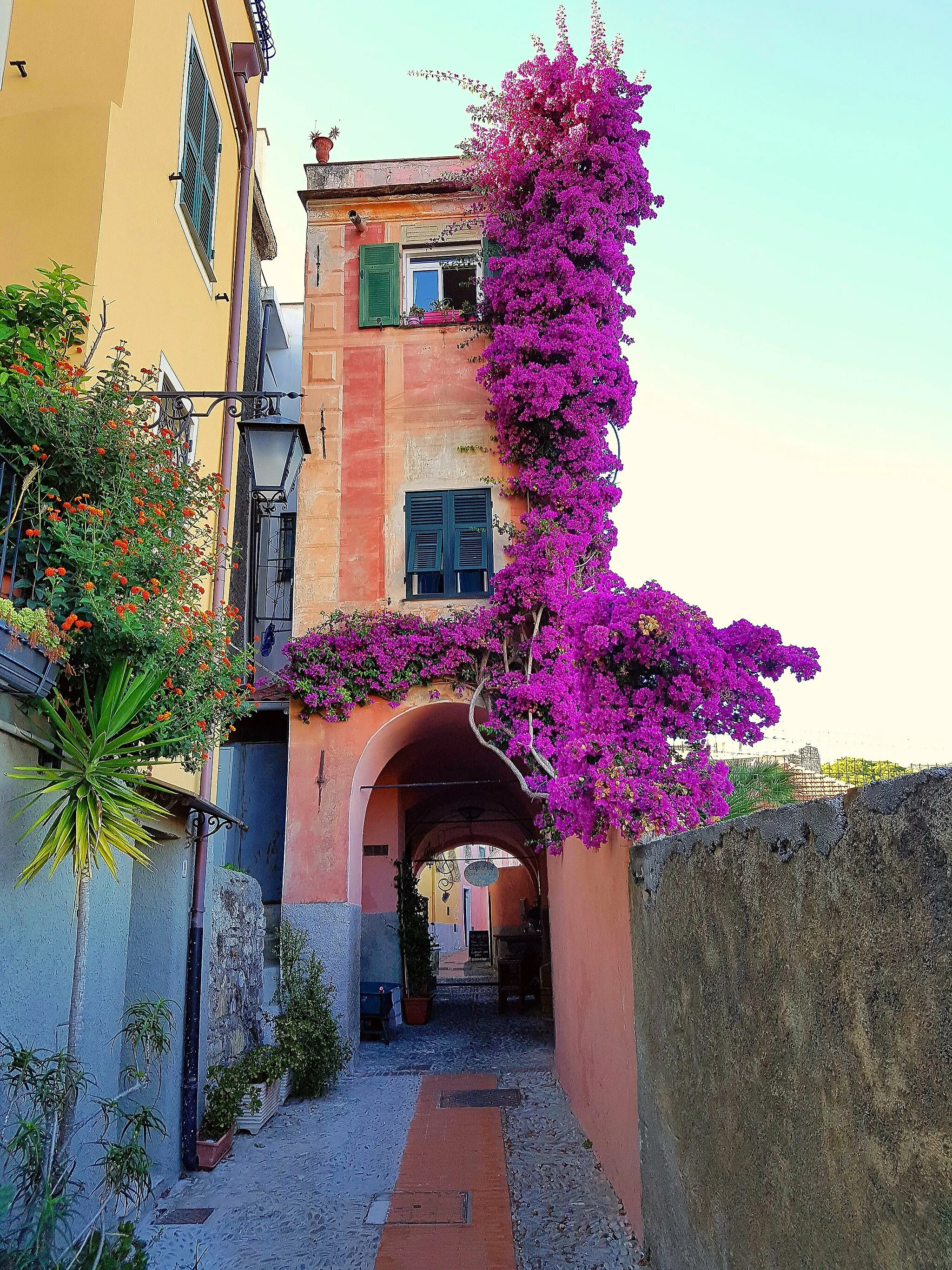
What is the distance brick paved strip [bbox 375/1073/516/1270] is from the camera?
18.3 ft

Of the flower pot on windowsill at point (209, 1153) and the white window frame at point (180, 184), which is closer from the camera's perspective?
the flower pot on windowsill at point (209, 1153)

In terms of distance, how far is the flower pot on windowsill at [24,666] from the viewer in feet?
13.4

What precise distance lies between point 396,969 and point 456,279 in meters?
10.3

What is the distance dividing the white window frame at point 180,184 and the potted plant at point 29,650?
4.30 meters

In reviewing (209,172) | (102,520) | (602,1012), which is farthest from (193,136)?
(602,1012)

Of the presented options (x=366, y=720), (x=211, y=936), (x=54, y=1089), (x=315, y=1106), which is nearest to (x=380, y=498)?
(x=366, y=720)

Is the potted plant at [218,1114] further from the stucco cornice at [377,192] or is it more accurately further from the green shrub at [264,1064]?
the stucco cornice at [377,192]

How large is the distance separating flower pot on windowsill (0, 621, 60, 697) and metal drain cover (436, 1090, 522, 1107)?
268 inches

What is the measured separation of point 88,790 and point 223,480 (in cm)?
433

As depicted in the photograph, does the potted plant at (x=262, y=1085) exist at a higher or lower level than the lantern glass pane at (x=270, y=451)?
lower

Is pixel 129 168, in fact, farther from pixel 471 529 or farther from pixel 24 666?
pixel 471 529

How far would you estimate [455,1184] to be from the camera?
694 cm

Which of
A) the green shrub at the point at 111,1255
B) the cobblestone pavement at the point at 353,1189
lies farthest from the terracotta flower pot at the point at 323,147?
the green shrub at the point at 111,1255

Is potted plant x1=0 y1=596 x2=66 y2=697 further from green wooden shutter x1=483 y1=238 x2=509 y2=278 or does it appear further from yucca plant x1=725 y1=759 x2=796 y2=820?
green wooden shutter x1=483 y1=238 x2=509 y2=278
